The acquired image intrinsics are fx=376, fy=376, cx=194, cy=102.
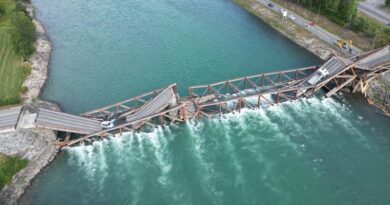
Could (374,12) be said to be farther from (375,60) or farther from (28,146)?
(28,146)

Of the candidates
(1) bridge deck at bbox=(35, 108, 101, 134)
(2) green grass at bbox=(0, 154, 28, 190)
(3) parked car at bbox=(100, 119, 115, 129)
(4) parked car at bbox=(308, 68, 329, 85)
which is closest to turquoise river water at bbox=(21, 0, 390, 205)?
(3) parked car at bbox=(100, 119, 115, 129)

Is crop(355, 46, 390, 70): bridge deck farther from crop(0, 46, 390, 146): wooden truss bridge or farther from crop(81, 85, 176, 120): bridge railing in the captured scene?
crop(81, 85, 176, 120): bridge railing

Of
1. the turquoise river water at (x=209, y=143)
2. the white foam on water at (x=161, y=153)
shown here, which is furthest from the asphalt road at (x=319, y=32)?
the white foam on water at (x=161, y=153)

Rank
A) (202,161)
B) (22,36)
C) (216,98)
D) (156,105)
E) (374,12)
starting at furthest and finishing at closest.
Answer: (374,12)
(22,36)
(216,98)
(156,105)
(202,161)

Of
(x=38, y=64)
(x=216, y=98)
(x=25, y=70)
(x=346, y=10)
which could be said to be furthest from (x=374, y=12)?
(x=25, y=70)

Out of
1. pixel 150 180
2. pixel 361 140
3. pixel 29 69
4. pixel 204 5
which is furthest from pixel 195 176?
pixel 204 5

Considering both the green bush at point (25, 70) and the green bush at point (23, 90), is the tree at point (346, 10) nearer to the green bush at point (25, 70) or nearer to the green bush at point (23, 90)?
the green bush at point (25, 70)

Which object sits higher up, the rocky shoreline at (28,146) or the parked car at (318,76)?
the parked car at (318,76)
